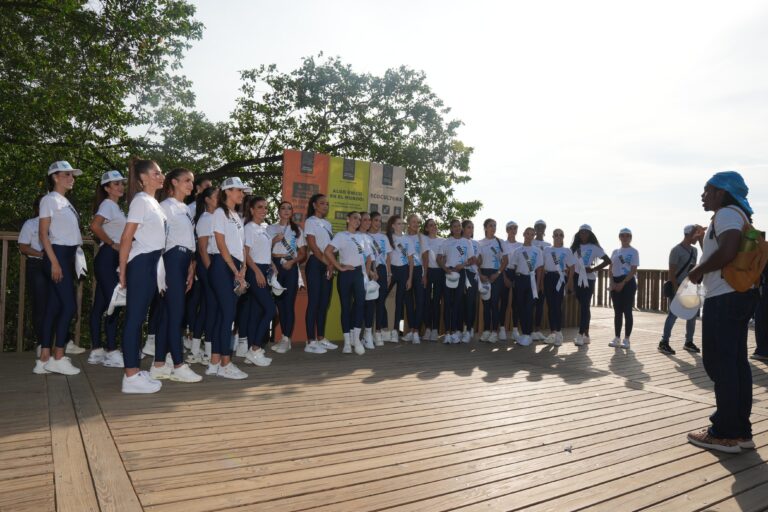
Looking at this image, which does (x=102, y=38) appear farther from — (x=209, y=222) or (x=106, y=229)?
(x=209, y=222)

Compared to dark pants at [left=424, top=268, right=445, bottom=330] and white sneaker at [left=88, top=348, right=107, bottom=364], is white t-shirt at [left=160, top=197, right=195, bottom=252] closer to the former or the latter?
white sneaker at [left=88, top=348, right=107, bottom=364]

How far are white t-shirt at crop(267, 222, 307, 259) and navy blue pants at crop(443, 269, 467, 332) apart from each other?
2500 millimetres

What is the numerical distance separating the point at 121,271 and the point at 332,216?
15.6 ft

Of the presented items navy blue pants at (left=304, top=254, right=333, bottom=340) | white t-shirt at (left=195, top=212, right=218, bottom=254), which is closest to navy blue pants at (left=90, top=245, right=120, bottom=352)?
white t-shirt at (left=195, top=212, right=218, bottom=254)

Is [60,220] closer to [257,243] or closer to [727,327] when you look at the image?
[257,243]

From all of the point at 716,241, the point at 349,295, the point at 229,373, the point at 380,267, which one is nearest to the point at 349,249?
the point at 349,295

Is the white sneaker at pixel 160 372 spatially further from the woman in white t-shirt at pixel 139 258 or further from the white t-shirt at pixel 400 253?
the white t-shirt at pixel 400 253

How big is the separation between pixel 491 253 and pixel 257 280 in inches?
163

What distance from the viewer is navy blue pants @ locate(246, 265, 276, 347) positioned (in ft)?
18.1

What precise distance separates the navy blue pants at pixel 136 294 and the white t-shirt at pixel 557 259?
6.06 meters

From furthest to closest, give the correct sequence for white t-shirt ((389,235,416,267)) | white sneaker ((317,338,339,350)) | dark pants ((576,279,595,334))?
dark pants ((576,279,595,334)) < white t-shirt ((389,235,416,267)) < white sneaker ((317,338,339,350))

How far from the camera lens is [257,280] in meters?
5.54

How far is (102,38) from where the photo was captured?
12.5m

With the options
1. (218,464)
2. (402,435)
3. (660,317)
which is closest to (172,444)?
(218,464)
